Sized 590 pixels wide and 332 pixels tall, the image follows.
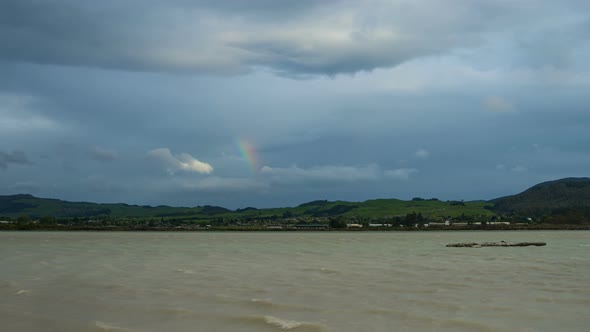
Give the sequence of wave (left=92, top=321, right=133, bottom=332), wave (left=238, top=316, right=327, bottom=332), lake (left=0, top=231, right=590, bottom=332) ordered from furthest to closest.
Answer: lake (left=0, top=231, right=590, bottom=332) < wave (left=238, top=316, right=327, bottom=332) < wave (left=92, top=321, right=133, bottom=332)

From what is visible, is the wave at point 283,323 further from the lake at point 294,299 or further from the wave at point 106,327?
the wave at point 106,327

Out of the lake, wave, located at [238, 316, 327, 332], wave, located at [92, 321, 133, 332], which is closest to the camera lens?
wave, located at [92, 321, 133, 332]

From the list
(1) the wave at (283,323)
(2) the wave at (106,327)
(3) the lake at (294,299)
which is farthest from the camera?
(3) the lake at (294,299)

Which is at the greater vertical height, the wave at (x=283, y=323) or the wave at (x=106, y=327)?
the wave at (x=283, y=323)

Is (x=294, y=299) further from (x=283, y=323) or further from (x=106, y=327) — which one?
(x=106, y=327)

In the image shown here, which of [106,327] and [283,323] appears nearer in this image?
[106,327]

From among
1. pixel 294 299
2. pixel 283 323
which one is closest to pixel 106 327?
pixel 283 323

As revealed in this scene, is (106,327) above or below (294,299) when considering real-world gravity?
below

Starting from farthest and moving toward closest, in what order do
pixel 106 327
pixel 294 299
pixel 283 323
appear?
pixel 294 299 → pixel 283 323 → pixel 106 327

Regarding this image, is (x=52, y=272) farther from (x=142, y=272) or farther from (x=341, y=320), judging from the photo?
(x=341, y=320)

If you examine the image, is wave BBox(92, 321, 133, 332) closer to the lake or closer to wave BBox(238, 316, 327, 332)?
the lake

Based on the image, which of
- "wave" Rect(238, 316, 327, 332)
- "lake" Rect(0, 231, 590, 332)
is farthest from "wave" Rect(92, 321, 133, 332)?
"wave" Rect(238, 316, 327, 332)

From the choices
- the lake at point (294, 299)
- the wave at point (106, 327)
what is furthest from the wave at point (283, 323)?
the wave at point (106, 327)

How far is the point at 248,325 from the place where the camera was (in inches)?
781
